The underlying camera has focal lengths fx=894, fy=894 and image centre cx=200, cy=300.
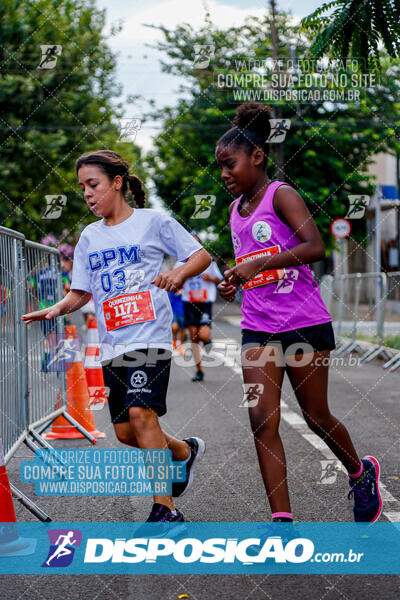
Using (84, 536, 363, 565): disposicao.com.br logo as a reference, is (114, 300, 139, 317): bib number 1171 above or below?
above

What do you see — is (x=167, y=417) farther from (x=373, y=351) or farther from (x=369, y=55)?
(x=373, y=351)

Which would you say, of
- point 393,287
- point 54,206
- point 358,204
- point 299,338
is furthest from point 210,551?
point 358,204

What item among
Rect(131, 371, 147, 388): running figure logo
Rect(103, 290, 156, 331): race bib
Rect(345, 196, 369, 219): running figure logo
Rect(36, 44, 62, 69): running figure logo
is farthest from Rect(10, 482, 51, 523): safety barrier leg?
Rect(36, 44, 62, 69): running figure logo

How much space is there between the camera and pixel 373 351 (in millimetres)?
13953

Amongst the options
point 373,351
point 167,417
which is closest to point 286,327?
point 167,417

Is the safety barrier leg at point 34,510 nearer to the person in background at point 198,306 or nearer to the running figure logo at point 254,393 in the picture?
the running figure logo at point 254,393

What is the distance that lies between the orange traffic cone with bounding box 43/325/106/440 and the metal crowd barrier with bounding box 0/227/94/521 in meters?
0.39

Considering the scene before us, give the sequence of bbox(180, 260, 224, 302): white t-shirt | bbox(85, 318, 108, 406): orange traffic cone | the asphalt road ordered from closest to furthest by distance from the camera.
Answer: the asphalt road, bbox(85, 318, 108, 406): orange traffic cone, bbox(180, 260, 224, 302): white t-shirt

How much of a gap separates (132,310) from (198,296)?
7.59 metres

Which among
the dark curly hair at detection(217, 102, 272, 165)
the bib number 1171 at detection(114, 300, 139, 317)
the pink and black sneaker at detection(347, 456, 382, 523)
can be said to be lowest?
the pink and black sneaker at detection(347, 456, 382, 523)

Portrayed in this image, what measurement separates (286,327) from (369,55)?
92.6 inches

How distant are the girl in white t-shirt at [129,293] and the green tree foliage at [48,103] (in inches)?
823

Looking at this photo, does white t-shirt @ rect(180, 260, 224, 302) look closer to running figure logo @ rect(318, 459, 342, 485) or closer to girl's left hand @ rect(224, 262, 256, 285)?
running figure logo @ rect(318, 459, 342, 485)

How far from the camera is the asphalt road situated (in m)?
3.43
